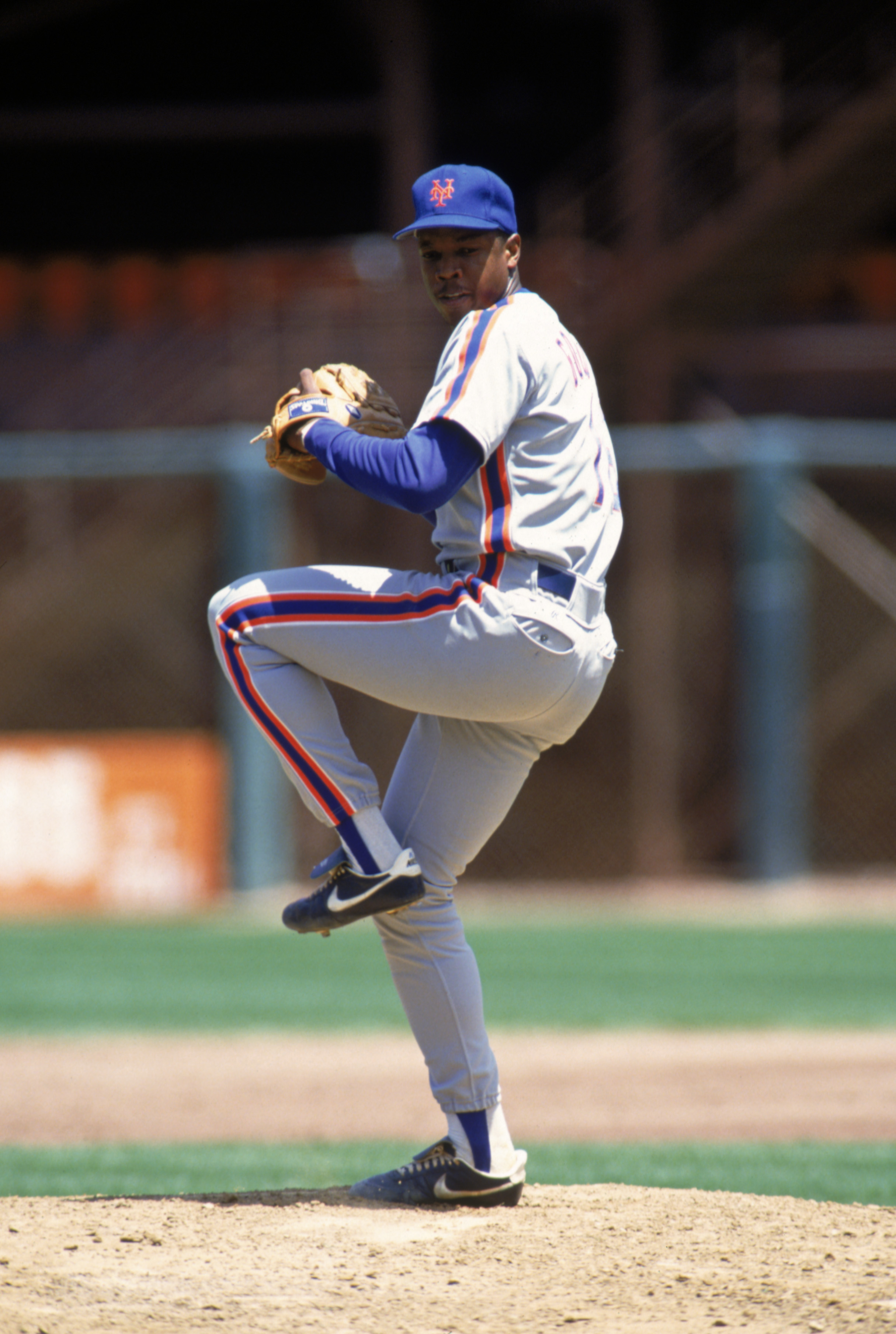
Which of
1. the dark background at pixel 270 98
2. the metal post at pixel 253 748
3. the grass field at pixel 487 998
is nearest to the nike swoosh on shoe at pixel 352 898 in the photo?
the grass field at pixel 487 998

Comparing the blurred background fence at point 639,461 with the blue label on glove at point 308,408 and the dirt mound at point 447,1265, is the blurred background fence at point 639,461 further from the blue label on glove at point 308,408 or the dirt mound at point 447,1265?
the blue label on glove at point 308,408

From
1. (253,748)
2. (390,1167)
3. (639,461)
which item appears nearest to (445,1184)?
(390,1167)

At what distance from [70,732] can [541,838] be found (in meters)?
4.13

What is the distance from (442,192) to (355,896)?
1261mm

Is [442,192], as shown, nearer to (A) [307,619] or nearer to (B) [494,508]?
(B) [494,508]

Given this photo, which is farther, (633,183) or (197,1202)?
(633,183)

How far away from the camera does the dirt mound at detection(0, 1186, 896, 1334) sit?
242 cm

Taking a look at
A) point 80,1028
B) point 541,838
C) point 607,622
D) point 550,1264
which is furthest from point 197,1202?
point 541,838

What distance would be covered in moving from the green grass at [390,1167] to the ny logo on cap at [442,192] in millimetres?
2059

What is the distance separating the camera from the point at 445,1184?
3.14 metres

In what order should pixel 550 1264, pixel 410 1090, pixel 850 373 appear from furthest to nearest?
1. pixel 850 373
2. pixel 410 1090
3. pixel 550 1264

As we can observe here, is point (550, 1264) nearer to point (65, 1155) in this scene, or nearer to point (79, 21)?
point (65, 1155)

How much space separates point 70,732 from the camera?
13484mm

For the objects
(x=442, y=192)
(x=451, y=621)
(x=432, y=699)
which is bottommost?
(x=432, y=699)
